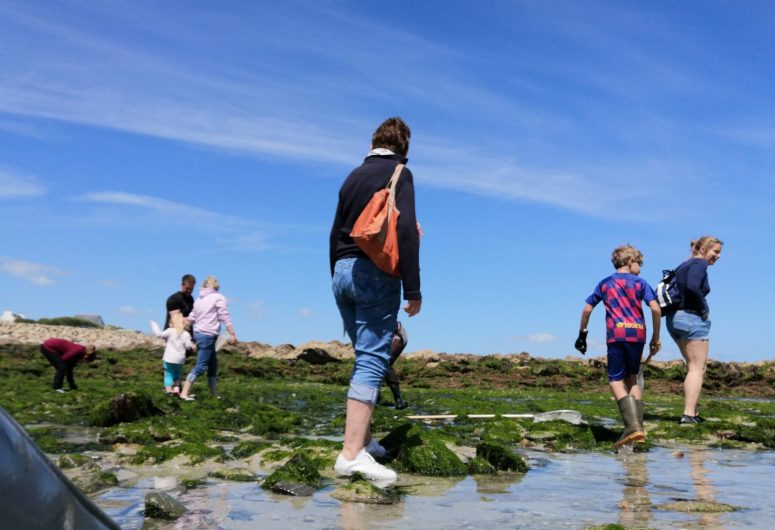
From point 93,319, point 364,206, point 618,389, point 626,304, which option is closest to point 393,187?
point 364,206

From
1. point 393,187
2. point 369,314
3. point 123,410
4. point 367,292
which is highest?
point 393,187

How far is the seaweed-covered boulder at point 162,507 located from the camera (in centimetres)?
421

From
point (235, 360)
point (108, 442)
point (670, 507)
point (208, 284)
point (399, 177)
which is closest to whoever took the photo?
point (670, 507)

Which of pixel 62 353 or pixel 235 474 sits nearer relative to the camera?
pixel 235 474

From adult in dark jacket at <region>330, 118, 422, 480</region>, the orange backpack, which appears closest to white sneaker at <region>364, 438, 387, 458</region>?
adult in dark jacket at <region>330, 118, 422, 480</region>

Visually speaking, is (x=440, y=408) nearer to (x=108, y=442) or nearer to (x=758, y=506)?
(x=108, y=442)

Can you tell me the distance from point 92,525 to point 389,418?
832 centimetres

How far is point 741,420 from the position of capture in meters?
11.0

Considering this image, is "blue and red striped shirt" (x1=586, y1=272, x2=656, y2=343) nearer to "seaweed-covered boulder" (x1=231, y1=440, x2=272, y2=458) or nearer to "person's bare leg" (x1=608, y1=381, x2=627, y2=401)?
"person's bare leg" (x1=608, y1=381, x2=627, y2=401)

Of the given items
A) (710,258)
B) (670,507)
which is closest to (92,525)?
(670,507)

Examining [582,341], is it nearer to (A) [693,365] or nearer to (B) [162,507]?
(A) [693,365]

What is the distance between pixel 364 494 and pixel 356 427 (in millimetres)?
837

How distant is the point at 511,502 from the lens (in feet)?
15.8

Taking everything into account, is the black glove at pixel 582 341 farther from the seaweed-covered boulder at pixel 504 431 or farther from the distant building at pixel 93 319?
the distant building at pixel 93 319
